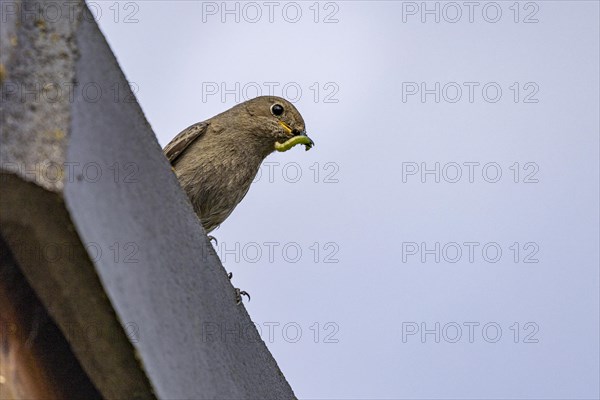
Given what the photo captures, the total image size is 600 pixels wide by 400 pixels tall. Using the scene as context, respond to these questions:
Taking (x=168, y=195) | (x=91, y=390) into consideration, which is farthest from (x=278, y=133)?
(x=91, y=390)

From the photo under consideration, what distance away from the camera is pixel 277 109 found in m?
7.00

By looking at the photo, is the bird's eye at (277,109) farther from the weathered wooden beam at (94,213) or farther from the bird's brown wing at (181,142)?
the weathered wooden beam at (94,213)

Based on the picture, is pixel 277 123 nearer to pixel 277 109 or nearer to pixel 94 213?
pixel 277 109

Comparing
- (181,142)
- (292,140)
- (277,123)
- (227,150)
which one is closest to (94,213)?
(181,142)

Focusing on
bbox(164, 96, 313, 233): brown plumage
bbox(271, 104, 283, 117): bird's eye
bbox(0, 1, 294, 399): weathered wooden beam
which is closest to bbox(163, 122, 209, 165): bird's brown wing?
bbox(164, 96, 313, 233): brown plumage

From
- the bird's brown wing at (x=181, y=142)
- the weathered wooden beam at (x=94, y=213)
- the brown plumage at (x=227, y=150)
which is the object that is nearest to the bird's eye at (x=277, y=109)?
the brown plumage at (x=227, y=150)

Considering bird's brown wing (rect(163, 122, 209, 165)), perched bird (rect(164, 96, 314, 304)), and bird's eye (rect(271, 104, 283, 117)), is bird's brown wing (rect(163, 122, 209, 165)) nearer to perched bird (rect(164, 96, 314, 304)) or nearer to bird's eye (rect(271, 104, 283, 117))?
perched bird (rect(164, 96, 314, 304))

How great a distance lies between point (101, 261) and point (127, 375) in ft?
1.15

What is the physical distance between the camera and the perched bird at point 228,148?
601 centimetres

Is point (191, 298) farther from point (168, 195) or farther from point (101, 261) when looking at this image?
point (101, 261)

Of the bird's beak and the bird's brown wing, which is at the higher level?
the bird's brown wing

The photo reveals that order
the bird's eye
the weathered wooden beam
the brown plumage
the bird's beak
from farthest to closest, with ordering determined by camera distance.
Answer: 1. the bird's eye
2. the bird's beak
3. the brown plumage
4. the weathered wooden beam

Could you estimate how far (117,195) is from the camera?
237 cm

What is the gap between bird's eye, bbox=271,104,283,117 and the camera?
6961 millimetres
